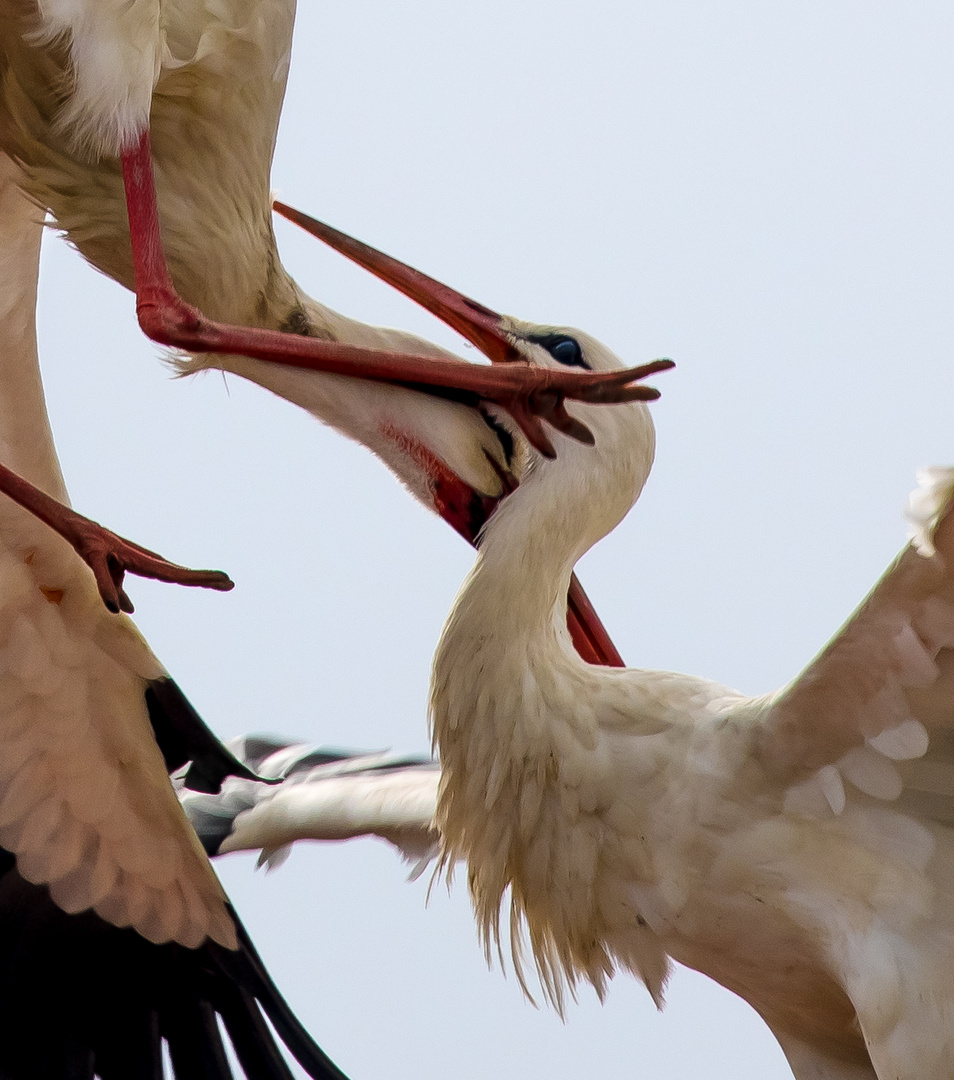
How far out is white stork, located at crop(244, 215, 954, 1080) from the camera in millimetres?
1466

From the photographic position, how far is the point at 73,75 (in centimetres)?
156

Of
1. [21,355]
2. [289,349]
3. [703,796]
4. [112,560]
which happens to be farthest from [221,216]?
[703,796]

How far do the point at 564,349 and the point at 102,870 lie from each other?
84cm

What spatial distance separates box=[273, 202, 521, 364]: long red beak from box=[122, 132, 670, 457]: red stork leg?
193mm

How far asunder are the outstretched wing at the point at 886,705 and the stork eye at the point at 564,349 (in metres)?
0.45

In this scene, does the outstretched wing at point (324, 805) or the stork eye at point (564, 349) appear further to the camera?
the outstretched wing at point (324, 805)

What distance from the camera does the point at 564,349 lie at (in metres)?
1.76

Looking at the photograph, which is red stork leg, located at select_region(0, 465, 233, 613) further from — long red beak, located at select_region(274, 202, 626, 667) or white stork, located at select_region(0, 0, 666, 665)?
long red beak, located at select_region(274, 202, 626, 667)

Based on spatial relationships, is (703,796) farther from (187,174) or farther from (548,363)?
(187,174)

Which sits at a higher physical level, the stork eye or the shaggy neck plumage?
the stork eye

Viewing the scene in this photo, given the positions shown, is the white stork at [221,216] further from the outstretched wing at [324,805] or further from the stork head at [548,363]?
the outstretched wing at [324,805]

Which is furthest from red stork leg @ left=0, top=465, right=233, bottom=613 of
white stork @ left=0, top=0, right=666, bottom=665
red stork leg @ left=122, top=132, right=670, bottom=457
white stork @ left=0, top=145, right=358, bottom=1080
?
white stork @ left=0, top=145, right=358, bottom=1080

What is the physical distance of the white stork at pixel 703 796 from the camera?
1.47m

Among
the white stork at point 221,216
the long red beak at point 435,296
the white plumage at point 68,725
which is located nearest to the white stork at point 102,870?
the white plumage at point 68,725
